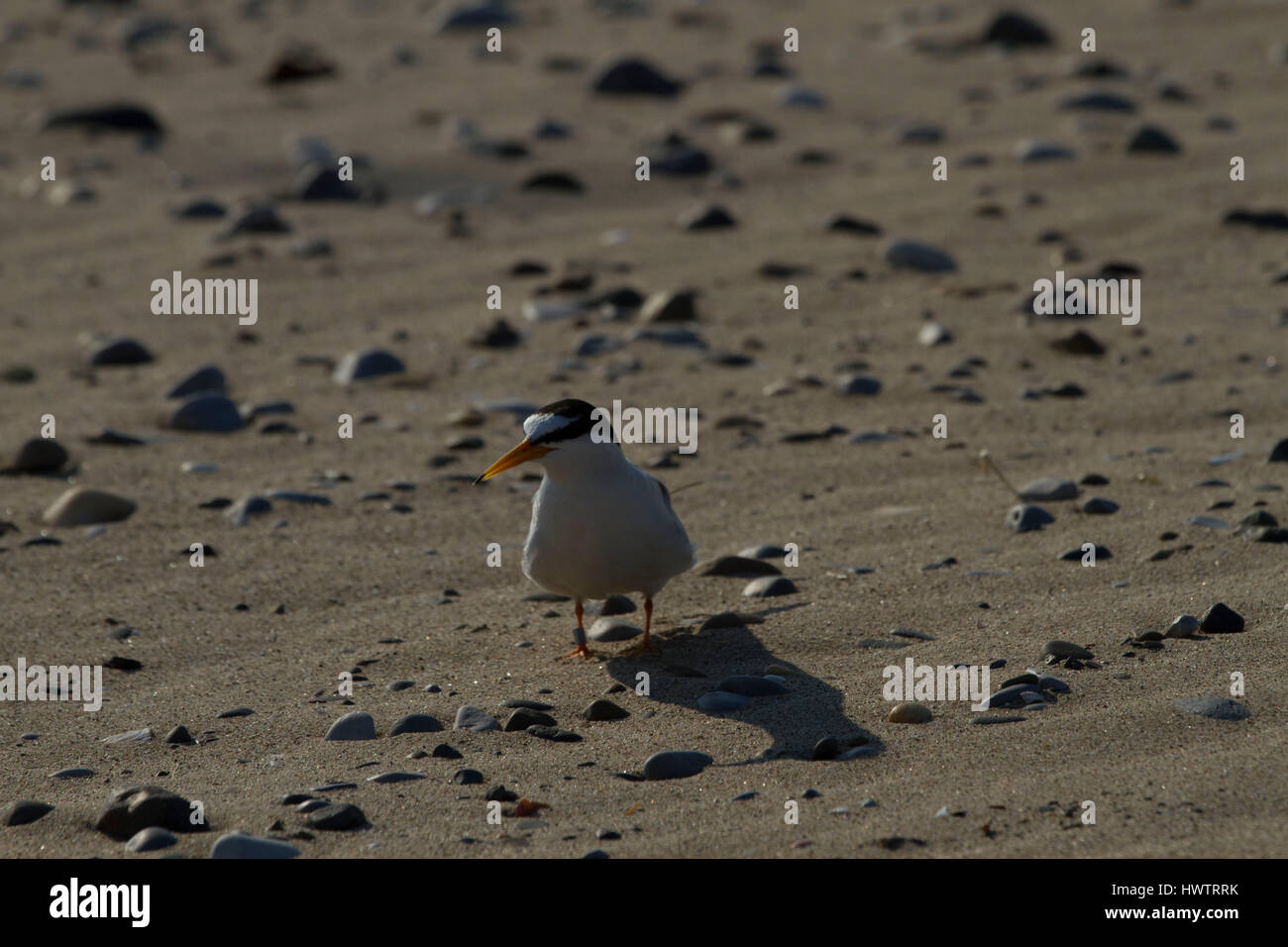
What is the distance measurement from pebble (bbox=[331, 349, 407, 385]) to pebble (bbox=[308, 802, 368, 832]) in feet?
13.2

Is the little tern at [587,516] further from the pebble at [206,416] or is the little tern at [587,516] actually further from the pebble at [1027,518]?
the pebble at [206,416]

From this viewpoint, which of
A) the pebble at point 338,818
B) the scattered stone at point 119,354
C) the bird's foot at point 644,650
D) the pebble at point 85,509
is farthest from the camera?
the scattered stone at point 119,354

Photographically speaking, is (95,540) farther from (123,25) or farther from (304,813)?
(123,25)

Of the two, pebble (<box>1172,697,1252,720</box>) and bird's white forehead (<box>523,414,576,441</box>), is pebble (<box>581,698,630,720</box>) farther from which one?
pebble (<box>1172,697,1252,720</box>)

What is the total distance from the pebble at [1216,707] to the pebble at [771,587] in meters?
1.39

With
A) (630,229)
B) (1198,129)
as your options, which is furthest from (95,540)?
(1198,129)

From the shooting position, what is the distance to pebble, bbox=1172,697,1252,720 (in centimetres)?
389

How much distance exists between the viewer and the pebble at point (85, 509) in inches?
229

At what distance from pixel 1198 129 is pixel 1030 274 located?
3184 mm

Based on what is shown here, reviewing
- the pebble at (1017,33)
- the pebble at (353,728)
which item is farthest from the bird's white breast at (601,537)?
the pebble at (1017,33)

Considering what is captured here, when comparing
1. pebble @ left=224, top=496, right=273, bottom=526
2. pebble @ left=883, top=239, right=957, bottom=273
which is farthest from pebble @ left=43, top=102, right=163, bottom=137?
pebble @ left=224, top=496, right=273, bottom=526

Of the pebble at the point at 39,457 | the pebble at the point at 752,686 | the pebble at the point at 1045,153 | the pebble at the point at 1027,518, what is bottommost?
the pebble at the point at 752,686

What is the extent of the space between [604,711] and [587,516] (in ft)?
1.99
